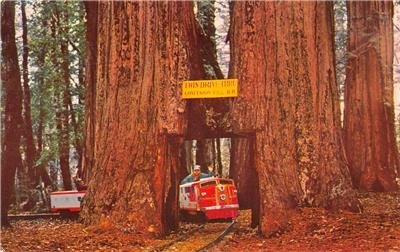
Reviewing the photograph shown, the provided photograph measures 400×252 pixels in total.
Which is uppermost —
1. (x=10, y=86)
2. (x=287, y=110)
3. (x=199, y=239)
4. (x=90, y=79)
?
(x=90, y=79)

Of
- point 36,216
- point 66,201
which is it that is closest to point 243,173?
point 66,201

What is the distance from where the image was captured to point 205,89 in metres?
8.14

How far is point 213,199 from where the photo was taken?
38.1 ft

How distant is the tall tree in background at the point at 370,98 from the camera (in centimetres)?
1269

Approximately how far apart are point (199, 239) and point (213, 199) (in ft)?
8.24

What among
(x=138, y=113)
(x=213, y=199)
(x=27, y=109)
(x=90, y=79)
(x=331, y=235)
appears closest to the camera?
(x=331, y=235)

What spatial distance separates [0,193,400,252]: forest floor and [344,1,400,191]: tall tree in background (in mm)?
4506

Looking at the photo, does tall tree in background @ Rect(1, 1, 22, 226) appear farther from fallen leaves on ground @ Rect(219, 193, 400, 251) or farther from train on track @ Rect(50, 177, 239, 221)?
fallen leaves on ground @ Rect(219, 193, 400, 251)

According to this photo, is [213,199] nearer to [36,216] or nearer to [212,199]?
[212,199]

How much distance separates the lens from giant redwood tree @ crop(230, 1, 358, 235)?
311 inches

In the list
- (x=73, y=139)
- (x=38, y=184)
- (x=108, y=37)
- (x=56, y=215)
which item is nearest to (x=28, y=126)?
(x=73, y=139)

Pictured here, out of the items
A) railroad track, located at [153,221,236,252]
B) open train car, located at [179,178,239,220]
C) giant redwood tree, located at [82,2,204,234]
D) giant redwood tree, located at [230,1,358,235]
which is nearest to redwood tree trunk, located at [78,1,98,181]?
open train car, located at [179,178,239,220]

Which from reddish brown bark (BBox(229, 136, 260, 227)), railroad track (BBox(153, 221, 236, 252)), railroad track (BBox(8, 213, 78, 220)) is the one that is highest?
reddish brown bark (BBox(229, 136, 260, 227))

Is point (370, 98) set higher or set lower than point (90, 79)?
lower
